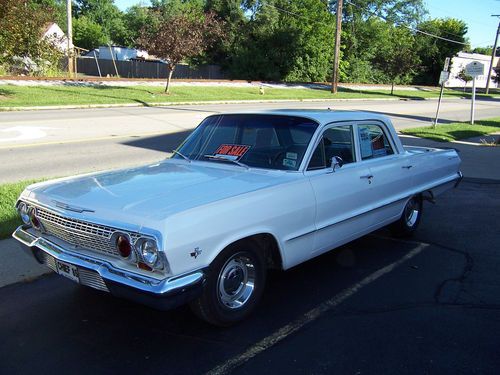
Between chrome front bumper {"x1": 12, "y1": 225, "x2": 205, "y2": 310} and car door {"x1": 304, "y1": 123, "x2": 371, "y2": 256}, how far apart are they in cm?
137

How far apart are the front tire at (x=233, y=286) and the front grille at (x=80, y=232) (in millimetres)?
642

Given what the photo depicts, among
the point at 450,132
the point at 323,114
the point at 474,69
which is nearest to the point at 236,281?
the point at 323,114

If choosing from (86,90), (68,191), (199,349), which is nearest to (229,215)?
(199,349)

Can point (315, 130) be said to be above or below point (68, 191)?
above

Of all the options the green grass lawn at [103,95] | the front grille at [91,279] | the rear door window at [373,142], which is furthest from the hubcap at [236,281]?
the green grass lawn at [103,95]

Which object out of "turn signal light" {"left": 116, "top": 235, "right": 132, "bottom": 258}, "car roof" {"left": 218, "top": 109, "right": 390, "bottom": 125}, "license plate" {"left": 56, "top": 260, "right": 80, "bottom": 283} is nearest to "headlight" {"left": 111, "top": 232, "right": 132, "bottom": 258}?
"turn signal light" {"left": 116, "top": 235, "right": 132, "bottom": 258}

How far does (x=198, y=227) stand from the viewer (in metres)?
3.21

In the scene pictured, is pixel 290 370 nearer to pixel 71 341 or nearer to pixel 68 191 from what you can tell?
pixel 71 341

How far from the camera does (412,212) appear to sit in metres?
6.02

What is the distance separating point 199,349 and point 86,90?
25172 millimetres

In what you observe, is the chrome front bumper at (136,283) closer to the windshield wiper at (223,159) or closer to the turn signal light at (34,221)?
the turn signal light at (34,221)

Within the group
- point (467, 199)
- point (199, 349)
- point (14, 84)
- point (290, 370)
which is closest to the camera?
point (290, 370)

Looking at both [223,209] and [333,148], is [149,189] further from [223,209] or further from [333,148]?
[333,148]

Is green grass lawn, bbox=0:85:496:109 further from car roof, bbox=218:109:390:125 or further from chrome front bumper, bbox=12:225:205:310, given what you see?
chrome front bumper, bbox=12:225:205:310
